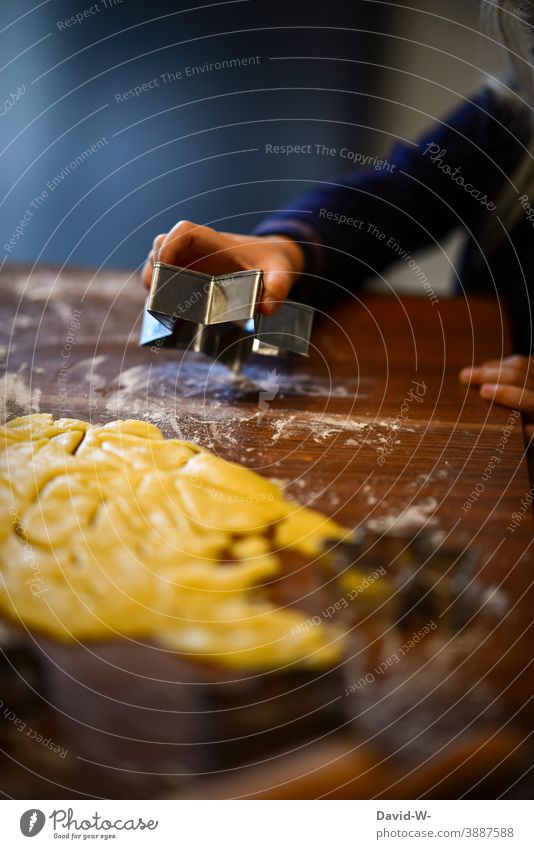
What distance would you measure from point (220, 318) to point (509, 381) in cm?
24

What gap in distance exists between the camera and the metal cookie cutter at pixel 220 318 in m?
0.49

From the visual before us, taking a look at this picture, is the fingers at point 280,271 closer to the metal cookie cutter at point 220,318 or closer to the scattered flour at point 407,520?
the metal cookie cutter at point 220,318

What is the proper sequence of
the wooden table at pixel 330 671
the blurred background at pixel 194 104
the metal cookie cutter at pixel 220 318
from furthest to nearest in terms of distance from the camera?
the blurred background at pixel 194 104 < the metal cookie cutter at pixel 220 318 < the wooden table at pixel 330 671

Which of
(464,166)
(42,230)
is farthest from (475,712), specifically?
(42,230)

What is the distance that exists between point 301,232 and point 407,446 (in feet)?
0.80

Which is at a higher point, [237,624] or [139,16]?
[139,16]

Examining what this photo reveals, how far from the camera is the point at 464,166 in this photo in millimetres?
717

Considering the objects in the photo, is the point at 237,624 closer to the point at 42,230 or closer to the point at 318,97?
the point at 42,230

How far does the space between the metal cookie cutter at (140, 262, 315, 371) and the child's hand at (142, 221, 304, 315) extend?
2 centimetres

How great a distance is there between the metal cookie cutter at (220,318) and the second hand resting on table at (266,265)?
0.02 meters

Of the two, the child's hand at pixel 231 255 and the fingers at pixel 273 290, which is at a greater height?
the child's hand at pixel 231 255

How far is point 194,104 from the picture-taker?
94 centimetres

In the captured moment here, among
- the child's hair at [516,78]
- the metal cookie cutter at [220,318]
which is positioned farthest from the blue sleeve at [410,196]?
the metal cookie cutter at [220,318]

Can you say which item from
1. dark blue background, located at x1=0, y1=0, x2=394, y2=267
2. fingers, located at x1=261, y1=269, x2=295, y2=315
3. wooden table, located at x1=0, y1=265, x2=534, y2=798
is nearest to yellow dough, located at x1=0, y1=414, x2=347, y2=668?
wooden table, located at x1=0, y1=265, x2=534, y2=798
